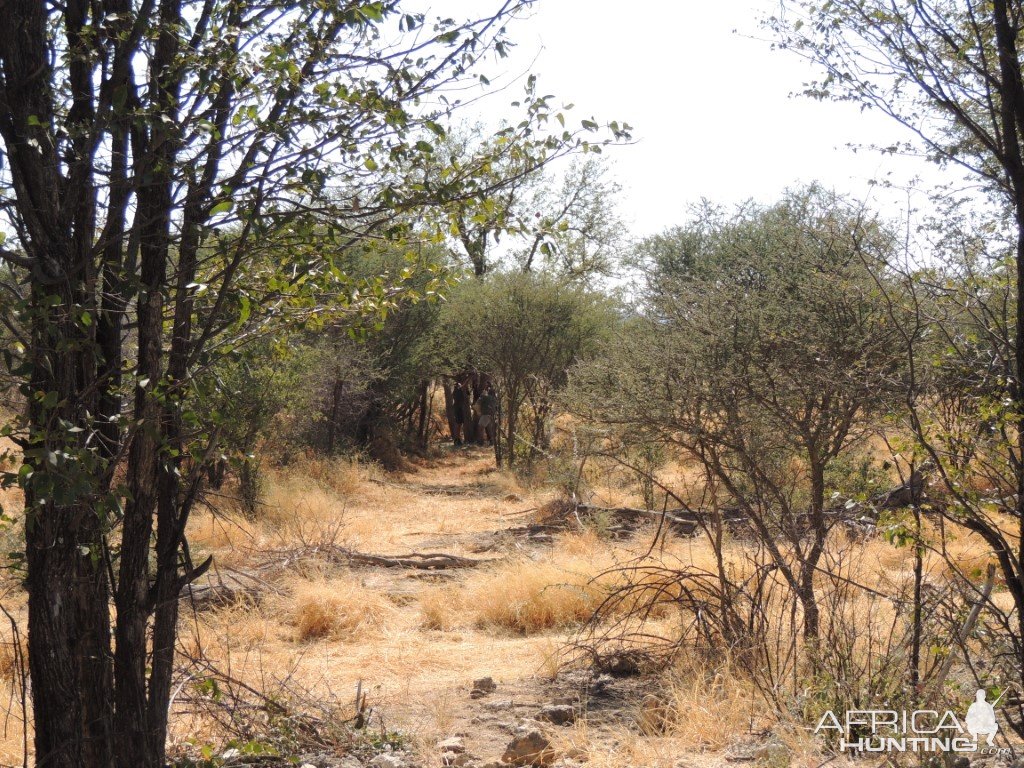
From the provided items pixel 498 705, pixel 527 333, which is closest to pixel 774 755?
pixel 498 705

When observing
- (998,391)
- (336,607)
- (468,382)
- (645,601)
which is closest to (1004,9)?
(998,391)

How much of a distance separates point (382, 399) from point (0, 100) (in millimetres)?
17212

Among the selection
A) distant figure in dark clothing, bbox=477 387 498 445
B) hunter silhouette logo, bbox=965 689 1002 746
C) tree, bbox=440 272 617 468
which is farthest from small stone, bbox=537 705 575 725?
distant figure in dark clothing, bbox=477 387 498 445

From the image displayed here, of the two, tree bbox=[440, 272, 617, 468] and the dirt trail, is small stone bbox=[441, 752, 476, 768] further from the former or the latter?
tree bbox=[440, 272, 617, 468]

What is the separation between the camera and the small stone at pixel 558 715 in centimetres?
503

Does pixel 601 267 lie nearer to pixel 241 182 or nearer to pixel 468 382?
pixel 468 382

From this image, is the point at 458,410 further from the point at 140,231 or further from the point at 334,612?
the point at 140,231

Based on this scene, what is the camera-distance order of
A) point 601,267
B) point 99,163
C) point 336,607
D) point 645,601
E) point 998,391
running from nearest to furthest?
point 99,163 < point 998,391 < point 645,601 < point 336,607 < point 601,267

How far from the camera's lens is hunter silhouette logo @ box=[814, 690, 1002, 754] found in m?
3.44

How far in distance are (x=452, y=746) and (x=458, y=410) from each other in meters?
20.1

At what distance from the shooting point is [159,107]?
2867 mm

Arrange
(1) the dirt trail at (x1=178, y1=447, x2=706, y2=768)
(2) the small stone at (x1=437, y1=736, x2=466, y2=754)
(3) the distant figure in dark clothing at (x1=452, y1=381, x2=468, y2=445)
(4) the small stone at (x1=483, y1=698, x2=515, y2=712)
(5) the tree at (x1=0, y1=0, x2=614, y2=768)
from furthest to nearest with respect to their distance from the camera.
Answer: (3) the distant figure in dark clothing at (x1=452, y1=381, x2=468, y2=445), (4) the small stone at (x1=483, y1=698, x2=515, y2=712), (1) the dirt trail at (x1=178, y1=447, x2=706, y2=768), (2) the small stone at (x1=437, y1=736, x2=466, y2=754), (5) the tree at (x1=0, y1=0, x2=614, y2=768)

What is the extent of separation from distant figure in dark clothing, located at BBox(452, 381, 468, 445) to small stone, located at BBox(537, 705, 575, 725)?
18955mm

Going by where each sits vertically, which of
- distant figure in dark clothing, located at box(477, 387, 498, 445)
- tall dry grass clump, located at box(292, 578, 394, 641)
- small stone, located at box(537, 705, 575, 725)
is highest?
distant figure in dark clothing, located at box(477, 387, 498, 445)
